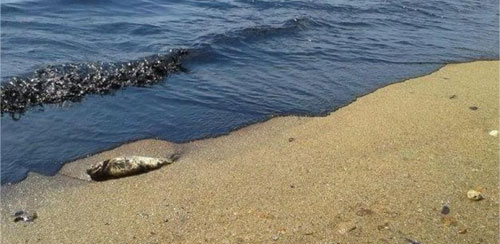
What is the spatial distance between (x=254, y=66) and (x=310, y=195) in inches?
161

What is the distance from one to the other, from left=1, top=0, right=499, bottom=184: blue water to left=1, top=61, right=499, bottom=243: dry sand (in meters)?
0.51

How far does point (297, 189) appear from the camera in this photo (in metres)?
4.29

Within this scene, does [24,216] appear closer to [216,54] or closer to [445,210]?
[445,210]

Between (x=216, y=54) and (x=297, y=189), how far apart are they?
449 cm

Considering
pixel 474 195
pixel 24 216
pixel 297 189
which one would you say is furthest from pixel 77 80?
pixel 474 195

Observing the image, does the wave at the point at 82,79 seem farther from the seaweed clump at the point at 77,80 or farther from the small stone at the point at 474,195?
the small stone at the point at 474,195

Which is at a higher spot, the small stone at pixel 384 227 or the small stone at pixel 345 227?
the small stone at pixel 384 227

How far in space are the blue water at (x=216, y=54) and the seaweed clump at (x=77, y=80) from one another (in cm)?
21

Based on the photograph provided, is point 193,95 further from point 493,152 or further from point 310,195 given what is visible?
point 493,152

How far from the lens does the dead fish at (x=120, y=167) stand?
15.3 feet

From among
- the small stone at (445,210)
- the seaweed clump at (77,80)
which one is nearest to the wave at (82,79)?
the seaweed clump at (77,80)

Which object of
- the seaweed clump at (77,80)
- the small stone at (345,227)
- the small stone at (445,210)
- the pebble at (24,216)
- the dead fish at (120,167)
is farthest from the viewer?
the seaweed clump at (77,80)

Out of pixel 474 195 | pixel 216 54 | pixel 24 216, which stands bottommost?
pixel 24 216

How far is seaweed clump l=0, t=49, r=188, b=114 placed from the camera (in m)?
6.33
